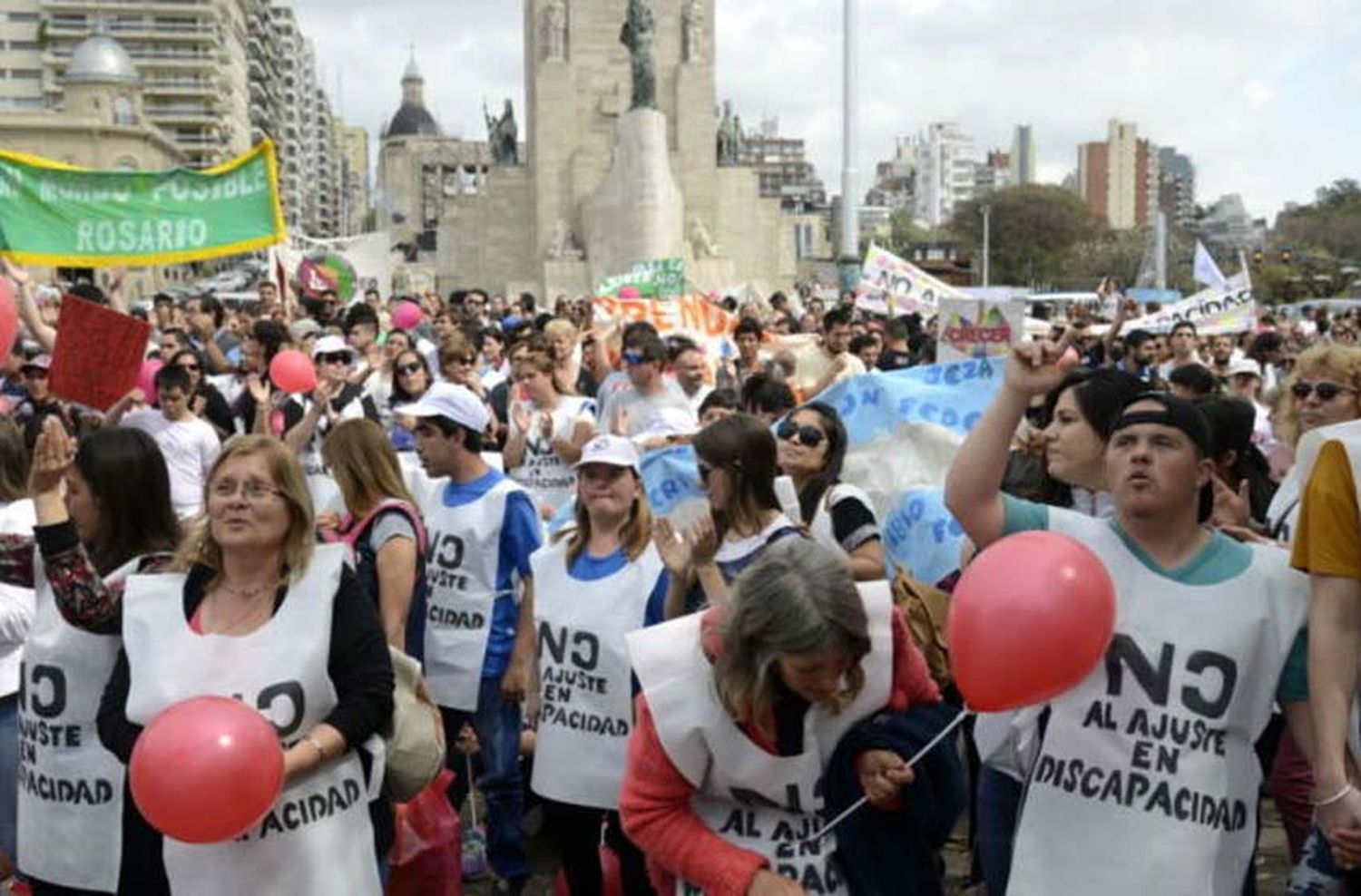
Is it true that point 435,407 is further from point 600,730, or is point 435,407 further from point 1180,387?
point 1180,387

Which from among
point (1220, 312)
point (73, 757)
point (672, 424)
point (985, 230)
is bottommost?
point (73, 757)

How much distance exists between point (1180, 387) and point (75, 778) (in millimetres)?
4633

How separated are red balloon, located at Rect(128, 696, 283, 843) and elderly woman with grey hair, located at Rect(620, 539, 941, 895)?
678 mm

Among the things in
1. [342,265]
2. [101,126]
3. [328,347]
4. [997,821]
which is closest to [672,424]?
[997,821]

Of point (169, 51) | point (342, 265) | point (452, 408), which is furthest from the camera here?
point (169, 51)

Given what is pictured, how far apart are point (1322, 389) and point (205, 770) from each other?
10.9 feet

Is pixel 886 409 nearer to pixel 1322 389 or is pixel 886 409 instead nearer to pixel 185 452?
pixel 1322 389

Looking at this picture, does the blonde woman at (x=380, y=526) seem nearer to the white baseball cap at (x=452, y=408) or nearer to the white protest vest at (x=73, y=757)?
the white baseball cap at (x=452, y=408)

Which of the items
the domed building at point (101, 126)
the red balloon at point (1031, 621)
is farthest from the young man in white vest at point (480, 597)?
the domed building at point (101, 126)

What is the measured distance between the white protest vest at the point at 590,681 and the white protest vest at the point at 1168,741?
4.71 ft

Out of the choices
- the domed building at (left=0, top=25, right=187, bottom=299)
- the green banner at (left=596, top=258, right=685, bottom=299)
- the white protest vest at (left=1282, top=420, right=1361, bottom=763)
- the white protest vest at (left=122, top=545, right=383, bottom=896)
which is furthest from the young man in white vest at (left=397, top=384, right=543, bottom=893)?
the domed building at (left=0, top=25, right=187, bottom=299)

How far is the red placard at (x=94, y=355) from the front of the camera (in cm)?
634

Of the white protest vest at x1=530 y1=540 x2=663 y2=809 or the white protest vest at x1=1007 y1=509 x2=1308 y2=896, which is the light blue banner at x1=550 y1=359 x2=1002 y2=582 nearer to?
the white protest vest at x1=530 y1=540 x2=663 y2=809

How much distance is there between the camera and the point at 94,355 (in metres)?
6.41
